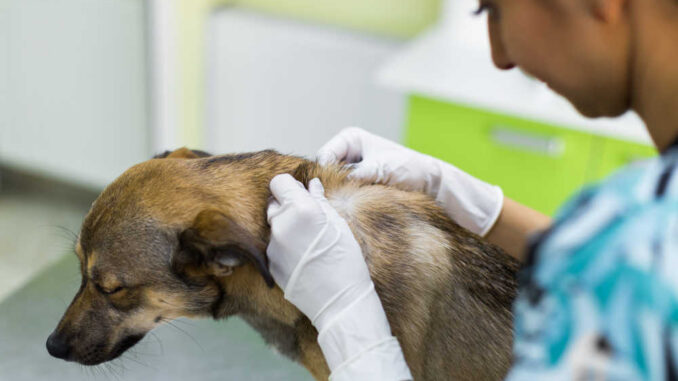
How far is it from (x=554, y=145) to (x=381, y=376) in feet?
4.21

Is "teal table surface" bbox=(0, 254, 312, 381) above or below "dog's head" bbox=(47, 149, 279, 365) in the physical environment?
below

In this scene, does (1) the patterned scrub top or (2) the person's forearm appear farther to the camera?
(2) the person's forearm

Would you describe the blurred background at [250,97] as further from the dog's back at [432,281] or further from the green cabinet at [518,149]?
the dog's back at [432,281]

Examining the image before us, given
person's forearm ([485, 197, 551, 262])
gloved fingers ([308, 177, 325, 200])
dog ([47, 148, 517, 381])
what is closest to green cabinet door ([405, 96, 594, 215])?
person's forearm ([485, 197, 551, 262])

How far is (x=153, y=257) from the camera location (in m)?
1.11

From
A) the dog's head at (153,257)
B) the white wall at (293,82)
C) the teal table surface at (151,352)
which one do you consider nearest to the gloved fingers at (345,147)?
the dog's head at (153,257)

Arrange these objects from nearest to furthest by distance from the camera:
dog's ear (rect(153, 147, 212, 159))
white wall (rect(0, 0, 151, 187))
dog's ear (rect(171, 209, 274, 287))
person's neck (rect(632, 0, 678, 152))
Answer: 1. person's neck (rect(632, 0, 678, 152))
2. dog's ear (rect(171, 209, 274, 287))
3. dog's ear (rect(153, 147, 212, 159))
4. white wall (rect(0, 0, 151, 187))

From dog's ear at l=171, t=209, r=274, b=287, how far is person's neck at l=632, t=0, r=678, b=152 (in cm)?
52

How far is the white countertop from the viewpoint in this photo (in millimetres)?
2049

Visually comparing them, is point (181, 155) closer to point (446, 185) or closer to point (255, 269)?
point (255, 269)

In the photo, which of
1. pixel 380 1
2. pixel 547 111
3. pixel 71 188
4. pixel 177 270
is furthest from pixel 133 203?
pixel 71 188

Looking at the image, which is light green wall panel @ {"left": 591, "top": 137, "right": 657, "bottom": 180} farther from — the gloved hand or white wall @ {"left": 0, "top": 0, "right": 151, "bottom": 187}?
white wall @ {"left": 0, "top": 0, "right": 151, "bottom": 187}

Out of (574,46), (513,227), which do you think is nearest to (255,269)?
(513,227)

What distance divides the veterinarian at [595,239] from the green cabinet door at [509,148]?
4.01 ft
